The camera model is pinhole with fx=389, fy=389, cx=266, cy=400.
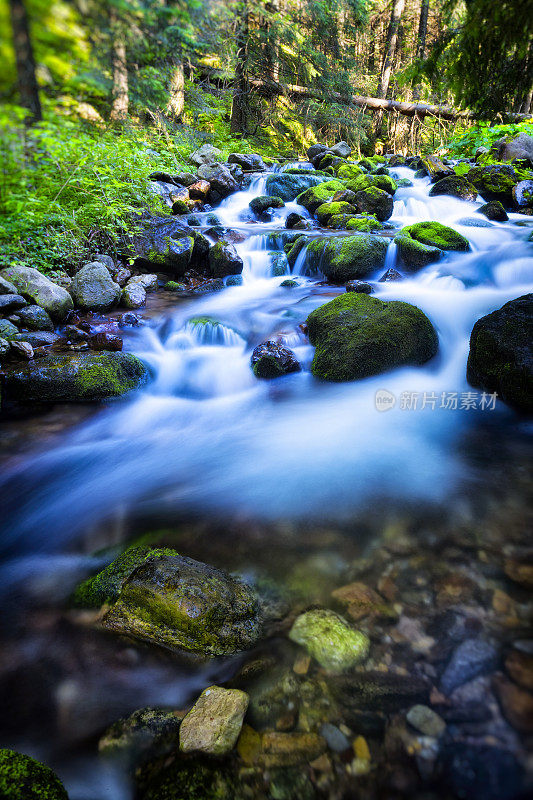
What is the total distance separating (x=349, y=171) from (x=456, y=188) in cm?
448

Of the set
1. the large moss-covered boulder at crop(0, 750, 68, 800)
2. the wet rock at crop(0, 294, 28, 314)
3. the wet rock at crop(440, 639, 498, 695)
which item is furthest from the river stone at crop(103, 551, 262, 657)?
the wet rock at crop(0, 294, 28, 314)

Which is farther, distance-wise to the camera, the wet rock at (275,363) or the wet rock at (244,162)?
the wet rock at (244,162)

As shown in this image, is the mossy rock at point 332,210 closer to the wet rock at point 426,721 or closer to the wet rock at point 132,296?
the wet rock at point 132,296

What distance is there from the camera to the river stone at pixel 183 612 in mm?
2008

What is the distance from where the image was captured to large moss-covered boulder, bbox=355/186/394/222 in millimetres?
11500

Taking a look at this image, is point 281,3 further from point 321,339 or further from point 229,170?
point 321,339

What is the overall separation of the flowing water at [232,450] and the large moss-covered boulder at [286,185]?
26.5 ft

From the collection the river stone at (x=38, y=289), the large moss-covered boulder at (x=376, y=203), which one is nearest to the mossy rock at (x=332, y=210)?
the large moss-covered boulder at (x=376, y=203)

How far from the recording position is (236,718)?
1.69 m

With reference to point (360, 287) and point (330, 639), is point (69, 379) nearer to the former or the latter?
point (330, 639)

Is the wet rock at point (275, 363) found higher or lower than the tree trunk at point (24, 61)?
lower

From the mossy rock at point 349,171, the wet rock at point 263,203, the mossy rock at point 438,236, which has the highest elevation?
the mossy rock at point 349,171

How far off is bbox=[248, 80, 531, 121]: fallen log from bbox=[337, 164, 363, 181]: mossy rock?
7191mm

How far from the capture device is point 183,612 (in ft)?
6.57
